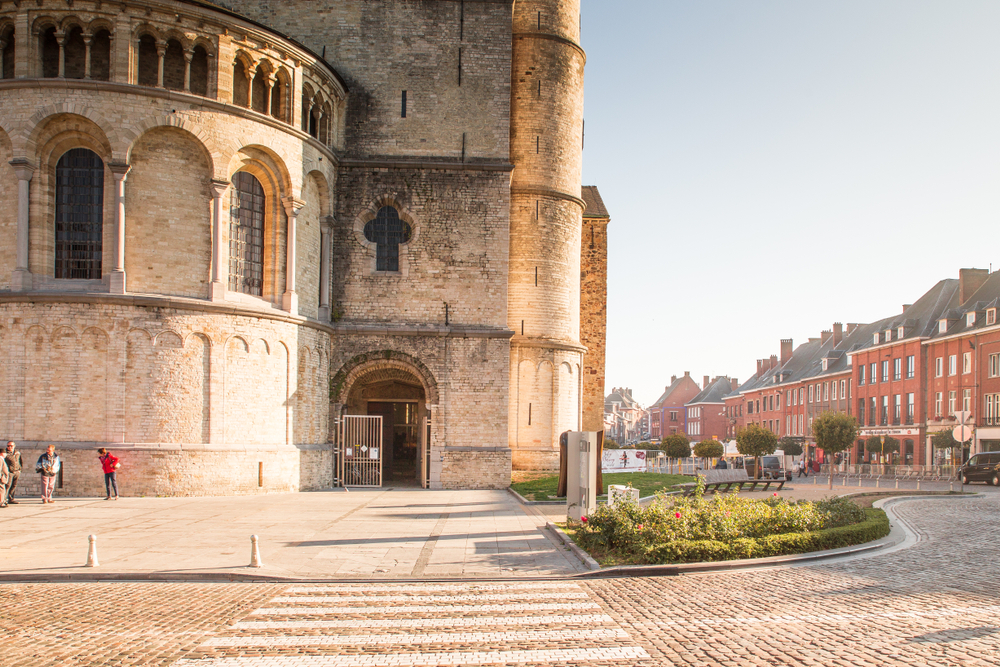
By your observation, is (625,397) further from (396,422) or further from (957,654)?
(957,654)

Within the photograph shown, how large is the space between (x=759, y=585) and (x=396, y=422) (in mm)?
19569

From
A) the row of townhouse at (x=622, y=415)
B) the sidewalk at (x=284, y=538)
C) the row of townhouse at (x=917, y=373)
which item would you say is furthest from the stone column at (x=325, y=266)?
the row of townhouse at (x=622, y=415)

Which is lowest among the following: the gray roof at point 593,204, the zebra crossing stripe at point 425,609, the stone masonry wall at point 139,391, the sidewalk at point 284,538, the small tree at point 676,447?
the small tree at point 676,447

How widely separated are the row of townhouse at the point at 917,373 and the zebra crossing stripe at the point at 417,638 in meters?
35.5

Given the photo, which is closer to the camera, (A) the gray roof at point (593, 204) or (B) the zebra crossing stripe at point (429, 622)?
(B) the zebra crossing stripe at point (429, 622)

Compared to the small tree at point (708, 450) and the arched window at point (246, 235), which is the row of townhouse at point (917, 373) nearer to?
the small tree at point (708, 450)

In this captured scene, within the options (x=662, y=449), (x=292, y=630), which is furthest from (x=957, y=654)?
(x=662, y=449)

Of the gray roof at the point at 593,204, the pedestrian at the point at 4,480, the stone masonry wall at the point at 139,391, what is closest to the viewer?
the pedestrian at the point at 4,480

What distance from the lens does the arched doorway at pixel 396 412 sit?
26734 mm

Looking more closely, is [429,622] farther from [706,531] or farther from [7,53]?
[7,53]

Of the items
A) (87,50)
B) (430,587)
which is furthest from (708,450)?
(430,587)

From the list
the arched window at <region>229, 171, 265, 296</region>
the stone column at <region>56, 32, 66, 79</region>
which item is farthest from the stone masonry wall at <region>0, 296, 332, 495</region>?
the stone column at <region>56, 32, 66, 79</region>

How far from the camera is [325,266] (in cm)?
2561

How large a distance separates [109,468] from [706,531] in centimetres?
1449
